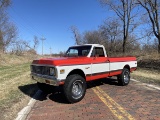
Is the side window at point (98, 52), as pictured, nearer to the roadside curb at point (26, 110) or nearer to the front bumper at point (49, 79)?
the front bumper at point (49, 79)

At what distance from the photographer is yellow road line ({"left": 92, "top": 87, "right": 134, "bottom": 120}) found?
5.44 m

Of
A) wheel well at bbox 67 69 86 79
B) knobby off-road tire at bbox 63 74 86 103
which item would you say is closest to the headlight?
knobby off-road tire at bbox 63 74 86 103

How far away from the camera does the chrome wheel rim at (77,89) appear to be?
271 inches

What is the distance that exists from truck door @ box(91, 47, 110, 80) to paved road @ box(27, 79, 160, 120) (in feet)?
2.53

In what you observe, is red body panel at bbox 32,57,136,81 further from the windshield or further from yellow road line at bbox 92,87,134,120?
yellow road line at bbox 92,87,134,120

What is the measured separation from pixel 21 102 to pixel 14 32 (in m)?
41.0

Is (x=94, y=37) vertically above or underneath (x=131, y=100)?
above

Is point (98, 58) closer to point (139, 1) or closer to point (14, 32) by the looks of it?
point (139, 1)

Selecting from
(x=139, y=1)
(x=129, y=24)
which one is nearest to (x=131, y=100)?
(x=139, y=1)

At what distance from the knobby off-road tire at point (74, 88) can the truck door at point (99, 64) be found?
865mm

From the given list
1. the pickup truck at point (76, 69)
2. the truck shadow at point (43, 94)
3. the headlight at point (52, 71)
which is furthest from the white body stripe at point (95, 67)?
the truck shadow at point (43, 94)

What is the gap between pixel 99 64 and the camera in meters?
8.12

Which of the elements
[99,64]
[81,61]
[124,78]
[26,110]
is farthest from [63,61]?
[124,78]

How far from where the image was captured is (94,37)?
6206 centimetres
